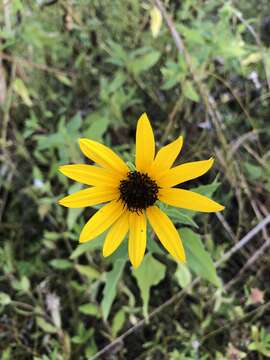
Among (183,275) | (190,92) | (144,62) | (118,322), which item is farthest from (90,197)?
(144,62)

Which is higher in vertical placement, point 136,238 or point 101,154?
point 101,154

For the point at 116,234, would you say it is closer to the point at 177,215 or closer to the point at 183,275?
the point at 177,215

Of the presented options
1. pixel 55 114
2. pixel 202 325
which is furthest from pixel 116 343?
pixel 55 114

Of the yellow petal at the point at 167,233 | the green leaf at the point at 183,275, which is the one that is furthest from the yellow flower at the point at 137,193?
the green leaf at the point at 183,275

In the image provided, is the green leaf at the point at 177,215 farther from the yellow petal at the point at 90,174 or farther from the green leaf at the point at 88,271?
the green leaf at the point at 88,271

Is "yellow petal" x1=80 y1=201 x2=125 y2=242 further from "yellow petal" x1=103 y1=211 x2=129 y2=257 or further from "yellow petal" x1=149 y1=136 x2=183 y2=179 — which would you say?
"yellow petal" x1=149 y1=136 x2=183 y2=179

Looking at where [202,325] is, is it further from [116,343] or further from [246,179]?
[246,179]
